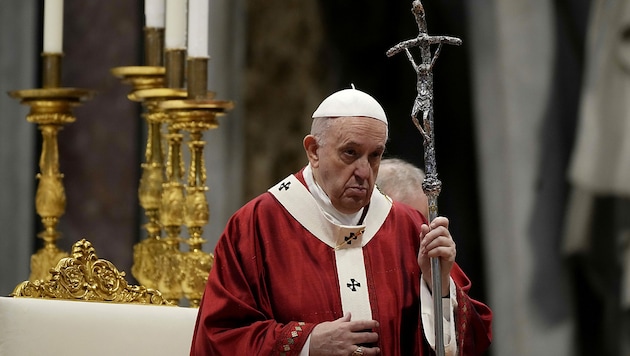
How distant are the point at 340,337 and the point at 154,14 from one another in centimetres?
219

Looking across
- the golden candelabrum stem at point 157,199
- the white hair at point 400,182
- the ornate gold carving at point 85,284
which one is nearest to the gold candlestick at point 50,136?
the golden candelabrum stem at point 157,199

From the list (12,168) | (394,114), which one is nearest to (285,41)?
(394,114)

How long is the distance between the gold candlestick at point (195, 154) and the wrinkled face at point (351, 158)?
118 centimetres

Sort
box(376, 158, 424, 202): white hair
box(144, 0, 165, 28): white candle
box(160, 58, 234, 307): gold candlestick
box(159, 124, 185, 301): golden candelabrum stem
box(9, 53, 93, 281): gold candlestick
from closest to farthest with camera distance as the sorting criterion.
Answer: box(376, 158, 424, 202): white hair
box(160, 58, 234, 307): gold candlestick
box(159, 124, 185, 301): golden candelabrum stem
box(9, 53, 93, 281): gold candlestick
box(144, 0, 165, 28): white candle

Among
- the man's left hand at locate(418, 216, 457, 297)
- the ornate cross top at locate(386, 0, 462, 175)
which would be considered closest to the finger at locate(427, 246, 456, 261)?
the man's left hand at locate(418, 216, 457, 297)

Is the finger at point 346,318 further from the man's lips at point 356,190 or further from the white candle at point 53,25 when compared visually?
the white candle at point 53,25

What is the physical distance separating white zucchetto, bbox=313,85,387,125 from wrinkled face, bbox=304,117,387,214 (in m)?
0.02

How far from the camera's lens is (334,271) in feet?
12.3

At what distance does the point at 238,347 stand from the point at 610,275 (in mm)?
2008

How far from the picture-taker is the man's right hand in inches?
135

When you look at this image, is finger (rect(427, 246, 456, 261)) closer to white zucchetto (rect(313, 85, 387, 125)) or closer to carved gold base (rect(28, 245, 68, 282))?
white zucchetto (rect(313, 85, 387, 125))

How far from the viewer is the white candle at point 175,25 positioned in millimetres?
4918

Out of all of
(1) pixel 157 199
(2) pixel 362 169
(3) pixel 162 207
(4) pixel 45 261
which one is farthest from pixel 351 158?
(4) pixel 45 261

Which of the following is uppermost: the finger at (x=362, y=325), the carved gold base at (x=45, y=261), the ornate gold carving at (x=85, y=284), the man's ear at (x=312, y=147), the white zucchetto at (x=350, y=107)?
the white zucchetto at (x=350, y=107)
